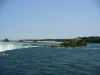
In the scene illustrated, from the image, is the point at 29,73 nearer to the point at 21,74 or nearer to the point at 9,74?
the point at 21,74

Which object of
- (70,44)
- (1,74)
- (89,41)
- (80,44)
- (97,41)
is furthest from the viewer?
(89,41)

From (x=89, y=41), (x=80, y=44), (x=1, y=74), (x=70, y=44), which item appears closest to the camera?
(x=1, y=74)

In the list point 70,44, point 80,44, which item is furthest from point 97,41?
point 70,44

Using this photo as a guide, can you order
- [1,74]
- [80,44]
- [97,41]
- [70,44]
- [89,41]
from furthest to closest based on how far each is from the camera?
[89,41] < [97,41] < [80,44] < [70,44] < [1,74]

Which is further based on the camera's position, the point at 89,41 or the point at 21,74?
the point at 89,41

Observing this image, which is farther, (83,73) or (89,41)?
(89,41)

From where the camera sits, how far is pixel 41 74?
15.4 metres

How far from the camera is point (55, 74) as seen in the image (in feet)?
50.3

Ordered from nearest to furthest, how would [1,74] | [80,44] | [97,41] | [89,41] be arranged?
[1,74]
[80,44]
[97,41]
[89,41]

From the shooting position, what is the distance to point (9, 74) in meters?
15.5

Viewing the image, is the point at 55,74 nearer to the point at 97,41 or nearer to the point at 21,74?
the point at 21,74

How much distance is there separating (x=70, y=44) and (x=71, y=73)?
5202cm

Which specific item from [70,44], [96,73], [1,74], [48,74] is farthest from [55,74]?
[70,44]

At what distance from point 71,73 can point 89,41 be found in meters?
112
